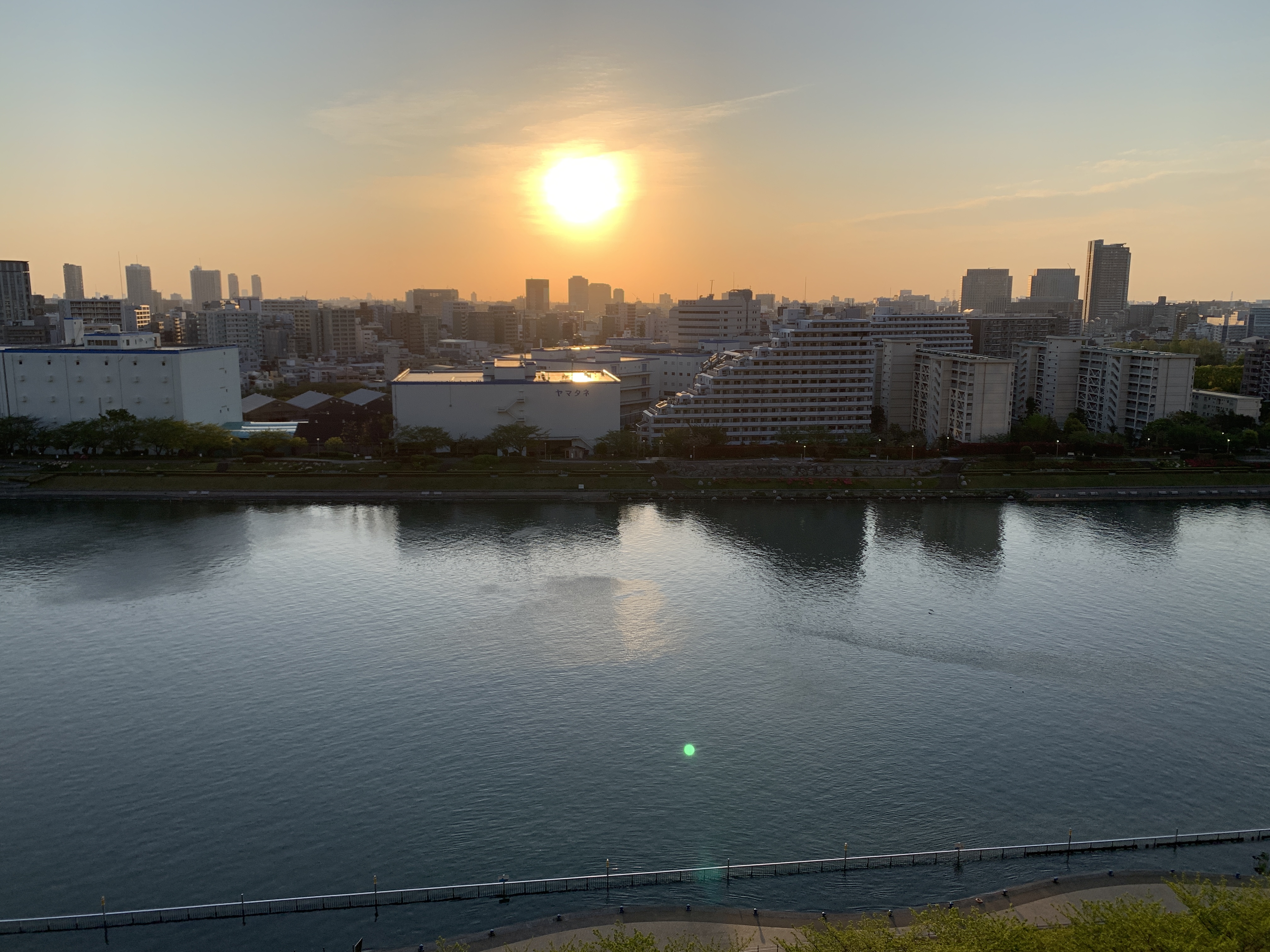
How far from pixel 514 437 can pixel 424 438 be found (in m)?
3.04

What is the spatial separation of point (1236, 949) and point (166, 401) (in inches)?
1283

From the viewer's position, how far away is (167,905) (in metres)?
8.30

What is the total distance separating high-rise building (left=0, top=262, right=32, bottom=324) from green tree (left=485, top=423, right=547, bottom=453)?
5093 cm

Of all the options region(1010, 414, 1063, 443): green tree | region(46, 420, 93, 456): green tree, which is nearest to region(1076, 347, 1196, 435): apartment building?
region(1010, 414, 1063, 443): green tree

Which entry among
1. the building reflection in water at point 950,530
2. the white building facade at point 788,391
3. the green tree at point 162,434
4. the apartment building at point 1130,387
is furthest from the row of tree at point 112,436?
the apartment building at point 1130,387

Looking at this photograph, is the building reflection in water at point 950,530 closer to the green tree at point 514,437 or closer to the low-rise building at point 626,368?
the green tree at point 514,437

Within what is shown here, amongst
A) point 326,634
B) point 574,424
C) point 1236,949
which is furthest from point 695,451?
point 1236,949

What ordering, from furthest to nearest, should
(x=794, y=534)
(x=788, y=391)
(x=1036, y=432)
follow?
(x=788, y=391)
(x=1036, y=432)
(x=794, y=534)

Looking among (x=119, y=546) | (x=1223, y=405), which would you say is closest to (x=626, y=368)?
(x=119, y=546)

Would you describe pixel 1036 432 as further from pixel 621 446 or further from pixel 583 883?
pixel 583 883

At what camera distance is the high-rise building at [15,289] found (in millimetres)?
62438

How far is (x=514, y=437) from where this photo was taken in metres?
29.0

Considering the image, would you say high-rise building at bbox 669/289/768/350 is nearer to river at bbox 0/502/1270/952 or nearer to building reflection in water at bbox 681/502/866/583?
building reflection in water at bbox 681/502/866/583

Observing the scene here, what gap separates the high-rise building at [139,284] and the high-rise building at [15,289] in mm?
54624
